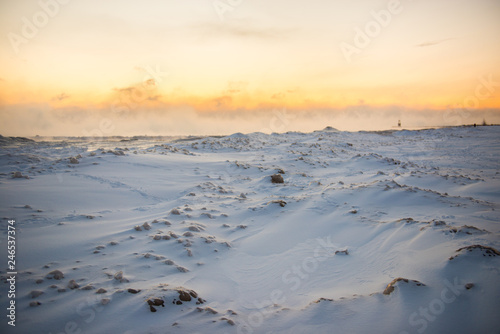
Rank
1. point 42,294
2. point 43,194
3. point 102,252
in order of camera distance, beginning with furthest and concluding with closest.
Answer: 1. point 43,194
2. point 102,252
3. point 42,294

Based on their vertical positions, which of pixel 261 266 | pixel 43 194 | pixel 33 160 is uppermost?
pixel 33 160

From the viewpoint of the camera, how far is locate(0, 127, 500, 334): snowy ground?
2402 millimetres

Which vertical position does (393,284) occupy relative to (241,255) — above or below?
above

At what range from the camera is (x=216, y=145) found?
50.5ft

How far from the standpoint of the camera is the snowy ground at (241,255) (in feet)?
7.88

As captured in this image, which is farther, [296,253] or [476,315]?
[296,253]

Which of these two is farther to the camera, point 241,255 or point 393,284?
point 241,255

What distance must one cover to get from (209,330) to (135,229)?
257 centimetres

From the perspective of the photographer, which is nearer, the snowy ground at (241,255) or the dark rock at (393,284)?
the snowy ground at (241,255)

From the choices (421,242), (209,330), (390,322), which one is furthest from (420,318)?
(209,330)

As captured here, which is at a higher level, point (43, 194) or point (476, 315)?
point (43, 194)

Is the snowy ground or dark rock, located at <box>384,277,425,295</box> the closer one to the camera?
the snowy ground

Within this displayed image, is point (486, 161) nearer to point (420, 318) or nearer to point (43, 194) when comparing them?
point (420, 318)

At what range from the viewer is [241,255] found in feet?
13.1
